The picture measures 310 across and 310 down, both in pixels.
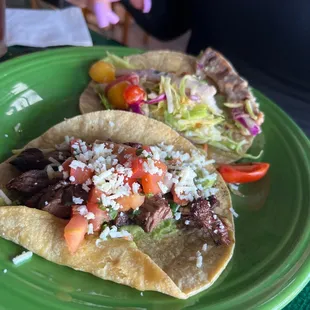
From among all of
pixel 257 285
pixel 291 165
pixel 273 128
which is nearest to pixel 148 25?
pixel 273 128

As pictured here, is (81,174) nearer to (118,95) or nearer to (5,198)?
(5,198)

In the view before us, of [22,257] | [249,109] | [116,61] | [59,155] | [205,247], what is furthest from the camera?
[116,61]

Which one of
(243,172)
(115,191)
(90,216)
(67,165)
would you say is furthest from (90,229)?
(243,172)

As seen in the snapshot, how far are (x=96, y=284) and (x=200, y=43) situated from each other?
204 cm

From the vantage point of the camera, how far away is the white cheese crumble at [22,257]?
5.22ft

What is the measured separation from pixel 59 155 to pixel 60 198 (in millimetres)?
276

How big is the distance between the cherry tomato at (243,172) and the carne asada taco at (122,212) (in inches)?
5.3

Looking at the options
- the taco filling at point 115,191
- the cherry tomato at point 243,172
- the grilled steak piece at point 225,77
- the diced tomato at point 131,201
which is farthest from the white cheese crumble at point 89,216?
the grilled steak piece at point 225,77

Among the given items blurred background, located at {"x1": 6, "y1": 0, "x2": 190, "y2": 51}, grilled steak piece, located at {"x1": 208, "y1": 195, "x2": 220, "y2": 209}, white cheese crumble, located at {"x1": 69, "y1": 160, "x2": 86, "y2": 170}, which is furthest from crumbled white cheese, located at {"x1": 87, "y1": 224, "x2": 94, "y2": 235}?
blurred background, located at {"x1": 6, "y1": 0, "x2": 190, "y2": 51}

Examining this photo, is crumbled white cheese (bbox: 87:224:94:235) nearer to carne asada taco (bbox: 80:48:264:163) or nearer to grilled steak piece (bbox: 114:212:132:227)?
grilled steak piece (bbox: 114:212:132:227)

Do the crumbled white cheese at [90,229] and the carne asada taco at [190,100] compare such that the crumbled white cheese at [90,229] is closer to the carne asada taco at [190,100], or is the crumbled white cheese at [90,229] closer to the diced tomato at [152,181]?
the diced tomato at [152,181]

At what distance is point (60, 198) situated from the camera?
1.75m

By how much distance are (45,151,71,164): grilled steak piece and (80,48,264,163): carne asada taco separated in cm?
50

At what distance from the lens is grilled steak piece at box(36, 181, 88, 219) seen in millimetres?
1740
